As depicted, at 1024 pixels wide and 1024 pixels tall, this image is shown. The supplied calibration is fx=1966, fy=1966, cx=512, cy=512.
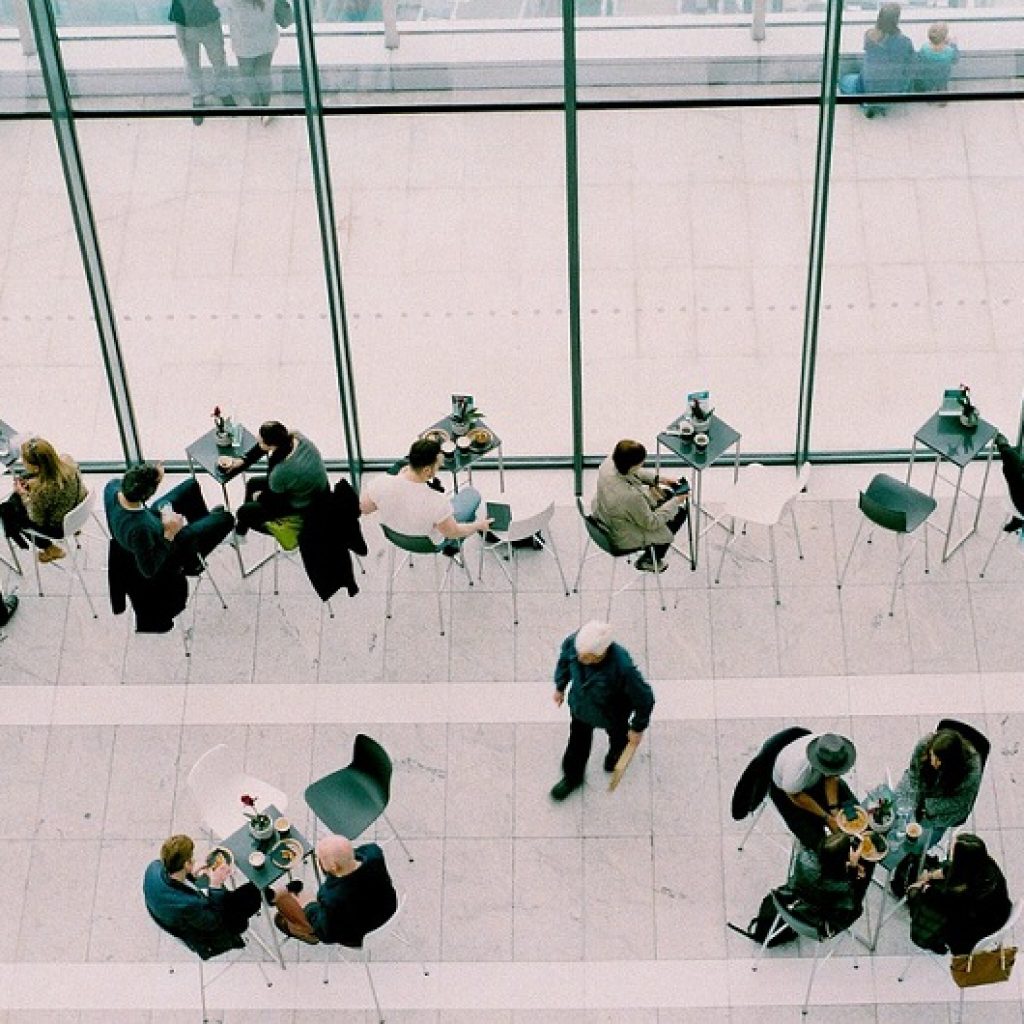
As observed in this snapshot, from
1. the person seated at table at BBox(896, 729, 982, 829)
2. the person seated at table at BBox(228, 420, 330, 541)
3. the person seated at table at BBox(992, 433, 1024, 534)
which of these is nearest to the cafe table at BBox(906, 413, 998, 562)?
the person seated at table at BBox(992, 433, 1024, 534)

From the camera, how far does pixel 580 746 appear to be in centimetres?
1120

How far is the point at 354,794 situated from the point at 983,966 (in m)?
3.46

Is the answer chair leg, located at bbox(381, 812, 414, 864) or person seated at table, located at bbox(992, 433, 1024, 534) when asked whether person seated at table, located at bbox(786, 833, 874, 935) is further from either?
person seated at table, located at bbox(992, 433, 1024, 534)

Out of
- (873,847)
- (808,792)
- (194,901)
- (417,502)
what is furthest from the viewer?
(417,502)

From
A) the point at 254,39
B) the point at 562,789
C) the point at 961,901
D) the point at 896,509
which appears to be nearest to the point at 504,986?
the point at 562,789

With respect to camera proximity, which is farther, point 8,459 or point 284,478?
point 8,459

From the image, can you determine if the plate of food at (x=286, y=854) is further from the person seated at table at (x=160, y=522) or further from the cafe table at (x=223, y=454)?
the cafe table at (x=223, y=454)

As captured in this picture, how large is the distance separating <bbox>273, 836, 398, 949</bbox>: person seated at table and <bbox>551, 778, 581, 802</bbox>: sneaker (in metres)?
1.53

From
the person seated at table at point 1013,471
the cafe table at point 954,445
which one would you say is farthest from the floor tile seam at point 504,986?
the cafe table at point 954,445

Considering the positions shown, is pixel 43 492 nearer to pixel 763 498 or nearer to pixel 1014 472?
pixel 763 498

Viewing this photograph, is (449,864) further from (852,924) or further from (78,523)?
(78,523)

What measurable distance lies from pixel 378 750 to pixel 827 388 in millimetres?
4092

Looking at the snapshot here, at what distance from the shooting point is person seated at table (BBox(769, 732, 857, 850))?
10.1 metres

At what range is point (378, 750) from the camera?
10.7 meters
